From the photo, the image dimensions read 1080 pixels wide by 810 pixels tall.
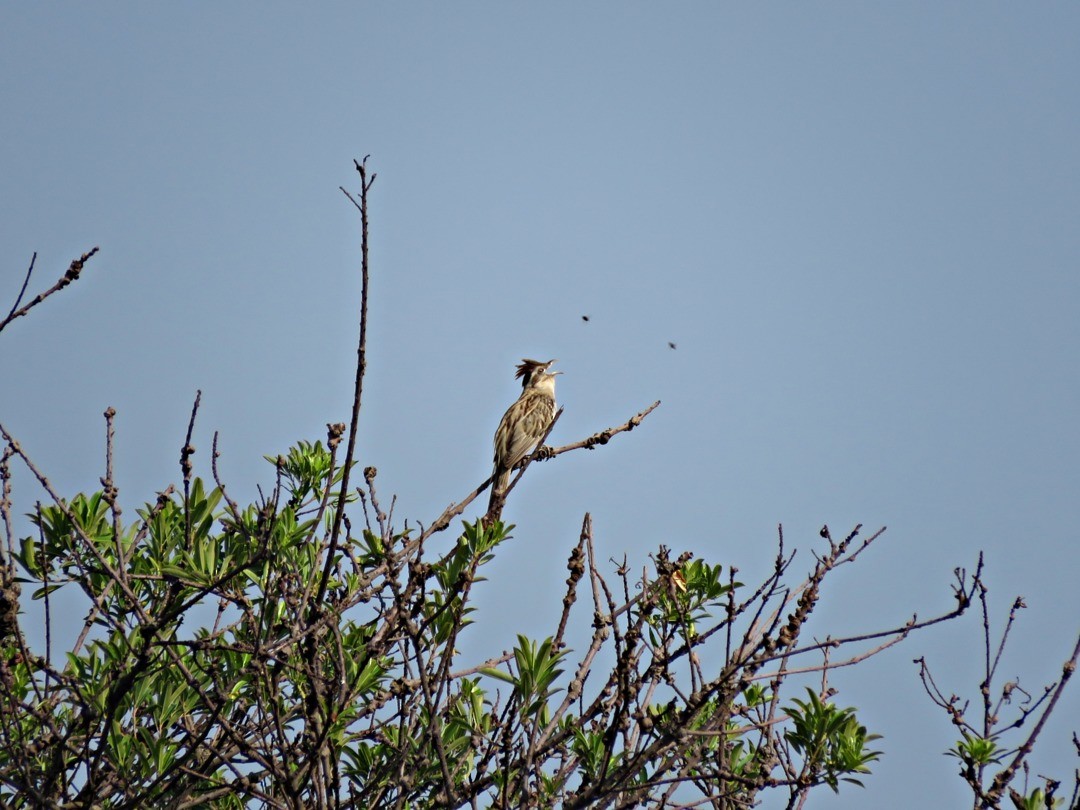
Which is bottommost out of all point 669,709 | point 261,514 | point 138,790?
point 138,790

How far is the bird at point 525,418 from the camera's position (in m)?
12.5

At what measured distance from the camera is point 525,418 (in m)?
13.5

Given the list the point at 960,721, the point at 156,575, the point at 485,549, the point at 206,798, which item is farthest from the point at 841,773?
the point at 156,575

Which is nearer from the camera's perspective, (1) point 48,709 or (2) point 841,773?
(1) point 48,709

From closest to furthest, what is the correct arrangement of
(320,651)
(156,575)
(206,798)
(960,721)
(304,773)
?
(304,773) < (206,798) < (320,651) < (156,575) < (960,721)

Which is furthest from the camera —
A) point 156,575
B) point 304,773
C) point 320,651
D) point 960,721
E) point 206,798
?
point 960,721

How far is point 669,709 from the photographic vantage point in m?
4.88

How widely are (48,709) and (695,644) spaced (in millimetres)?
3203

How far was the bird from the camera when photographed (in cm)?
1247

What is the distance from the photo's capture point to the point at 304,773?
470 centimetres

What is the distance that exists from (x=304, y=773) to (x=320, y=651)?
35.2 inches

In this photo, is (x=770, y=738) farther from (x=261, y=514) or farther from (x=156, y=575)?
(x=156, y=575)

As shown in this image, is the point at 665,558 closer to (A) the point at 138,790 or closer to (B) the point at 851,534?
(B) the point at 851,534

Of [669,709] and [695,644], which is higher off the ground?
[695,644]
